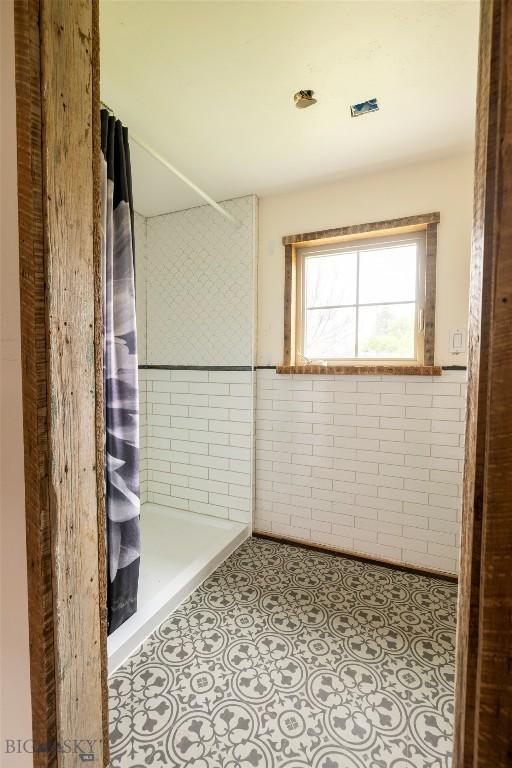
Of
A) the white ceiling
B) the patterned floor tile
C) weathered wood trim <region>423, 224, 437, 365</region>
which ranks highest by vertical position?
the white ceiling

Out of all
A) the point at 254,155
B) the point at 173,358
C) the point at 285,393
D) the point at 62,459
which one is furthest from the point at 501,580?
the point at 173,358

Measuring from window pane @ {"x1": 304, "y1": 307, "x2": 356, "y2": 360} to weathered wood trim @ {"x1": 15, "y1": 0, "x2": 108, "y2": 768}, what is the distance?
5.52 feet

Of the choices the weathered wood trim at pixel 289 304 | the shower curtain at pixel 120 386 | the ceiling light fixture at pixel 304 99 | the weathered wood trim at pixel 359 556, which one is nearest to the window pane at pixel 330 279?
the weathered wood trim at pixel 289 304

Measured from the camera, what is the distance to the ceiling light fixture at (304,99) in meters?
1.36

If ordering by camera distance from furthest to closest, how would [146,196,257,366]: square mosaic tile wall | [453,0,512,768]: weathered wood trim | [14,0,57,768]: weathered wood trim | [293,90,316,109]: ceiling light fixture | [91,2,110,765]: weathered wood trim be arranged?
[146,196,257,366]: square mosaic tile wall
[293,90,316,109]: ceiling light fixture
[91,2,110,765]: weathered wood trim
[14,0,57,768]: weathered wood trim
[453,0,512,768]: weathered wood trim

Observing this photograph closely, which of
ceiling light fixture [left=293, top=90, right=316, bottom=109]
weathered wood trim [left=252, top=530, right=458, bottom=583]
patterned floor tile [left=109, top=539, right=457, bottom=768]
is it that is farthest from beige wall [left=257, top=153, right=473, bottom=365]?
patterned floor tile [left=109, top=539, right=457, bottom=768]

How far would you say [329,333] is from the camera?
219 centimetres

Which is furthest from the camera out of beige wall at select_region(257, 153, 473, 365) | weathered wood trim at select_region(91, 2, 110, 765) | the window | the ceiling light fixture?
the window

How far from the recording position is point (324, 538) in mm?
2148

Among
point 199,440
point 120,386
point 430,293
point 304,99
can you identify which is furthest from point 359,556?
point 304,99

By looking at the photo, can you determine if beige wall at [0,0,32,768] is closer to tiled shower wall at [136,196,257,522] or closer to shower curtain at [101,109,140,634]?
shower curtain at [101,109,140,634]

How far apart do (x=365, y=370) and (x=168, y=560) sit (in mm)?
1646

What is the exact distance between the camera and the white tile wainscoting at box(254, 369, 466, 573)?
186cm

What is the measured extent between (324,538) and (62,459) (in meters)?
1.91
